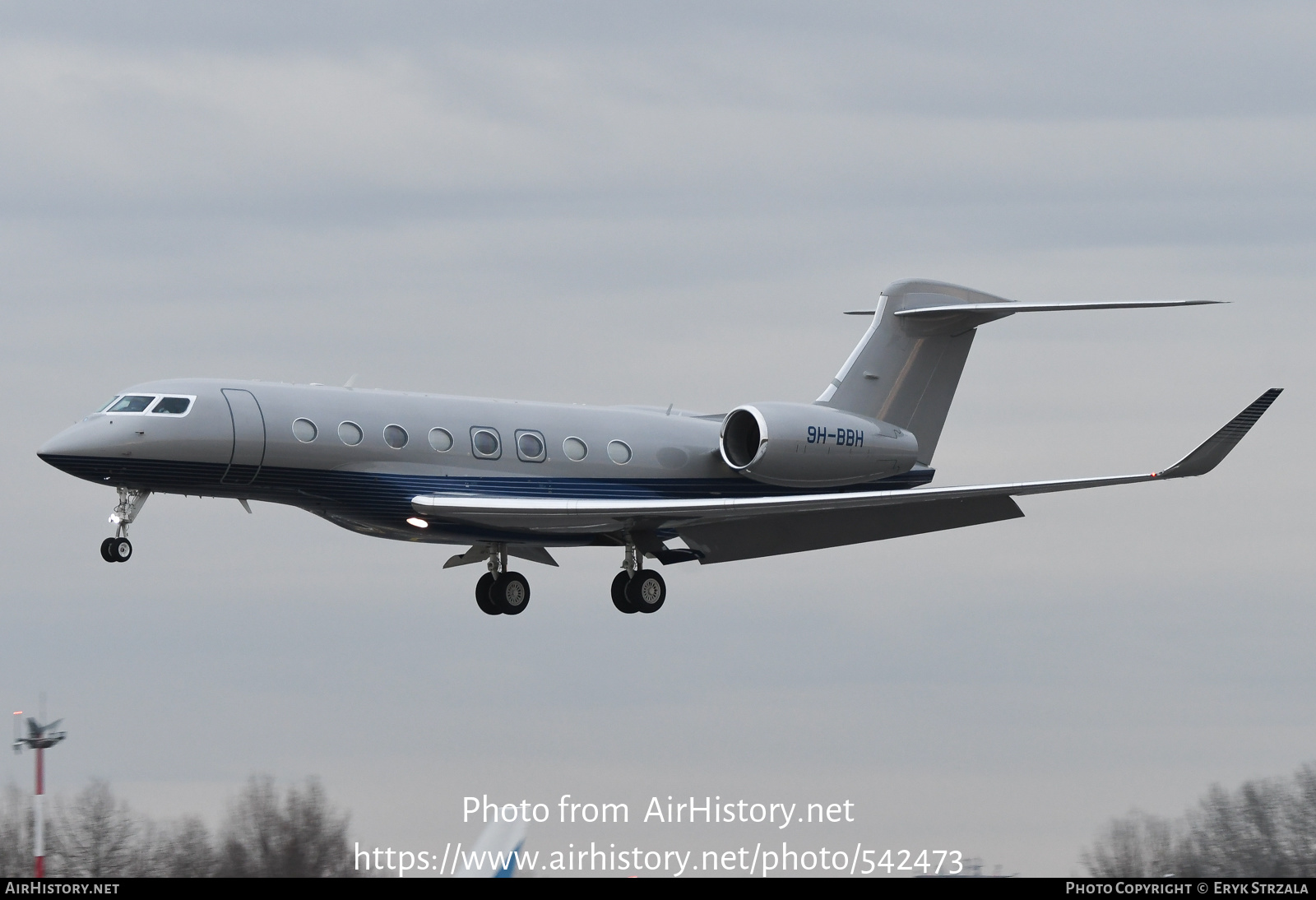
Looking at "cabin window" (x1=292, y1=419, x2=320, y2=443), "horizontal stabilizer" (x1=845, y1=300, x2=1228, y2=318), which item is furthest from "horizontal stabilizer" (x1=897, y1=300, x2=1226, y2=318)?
"cabin window" (x1=292, y1=419, x2=320, y2=443)

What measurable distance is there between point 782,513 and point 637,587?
3107 millimetres

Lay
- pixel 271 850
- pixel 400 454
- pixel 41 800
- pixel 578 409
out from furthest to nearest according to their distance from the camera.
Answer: pixel 271 850 < pixel 41 800 < pixel 578 409 < pixel 400 454

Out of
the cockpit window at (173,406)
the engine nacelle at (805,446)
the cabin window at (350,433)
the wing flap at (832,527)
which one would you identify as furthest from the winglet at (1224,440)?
the cockpit window at (173,406)

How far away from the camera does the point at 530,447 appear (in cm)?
3531

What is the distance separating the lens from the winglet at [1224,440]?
33125 mm

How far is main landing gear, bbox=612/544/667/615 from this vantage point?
1458 inches

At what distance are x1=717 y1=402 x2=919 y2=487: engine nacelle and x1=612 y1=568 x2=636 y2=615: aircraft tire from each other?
2.85 metres

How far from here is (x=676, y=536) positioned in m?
37.4

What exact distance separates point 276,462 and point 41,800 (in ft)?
37.9

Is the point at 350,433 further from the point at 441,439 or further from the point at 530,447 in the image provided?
the point at 530,447

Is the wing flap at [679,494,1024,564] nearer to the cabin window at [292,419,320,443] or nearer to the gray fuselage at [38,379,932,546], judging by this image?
the gray fuselage at [38,379,932,546]

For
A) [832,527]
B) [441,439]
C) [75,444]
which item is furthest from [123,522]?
[832,527]
